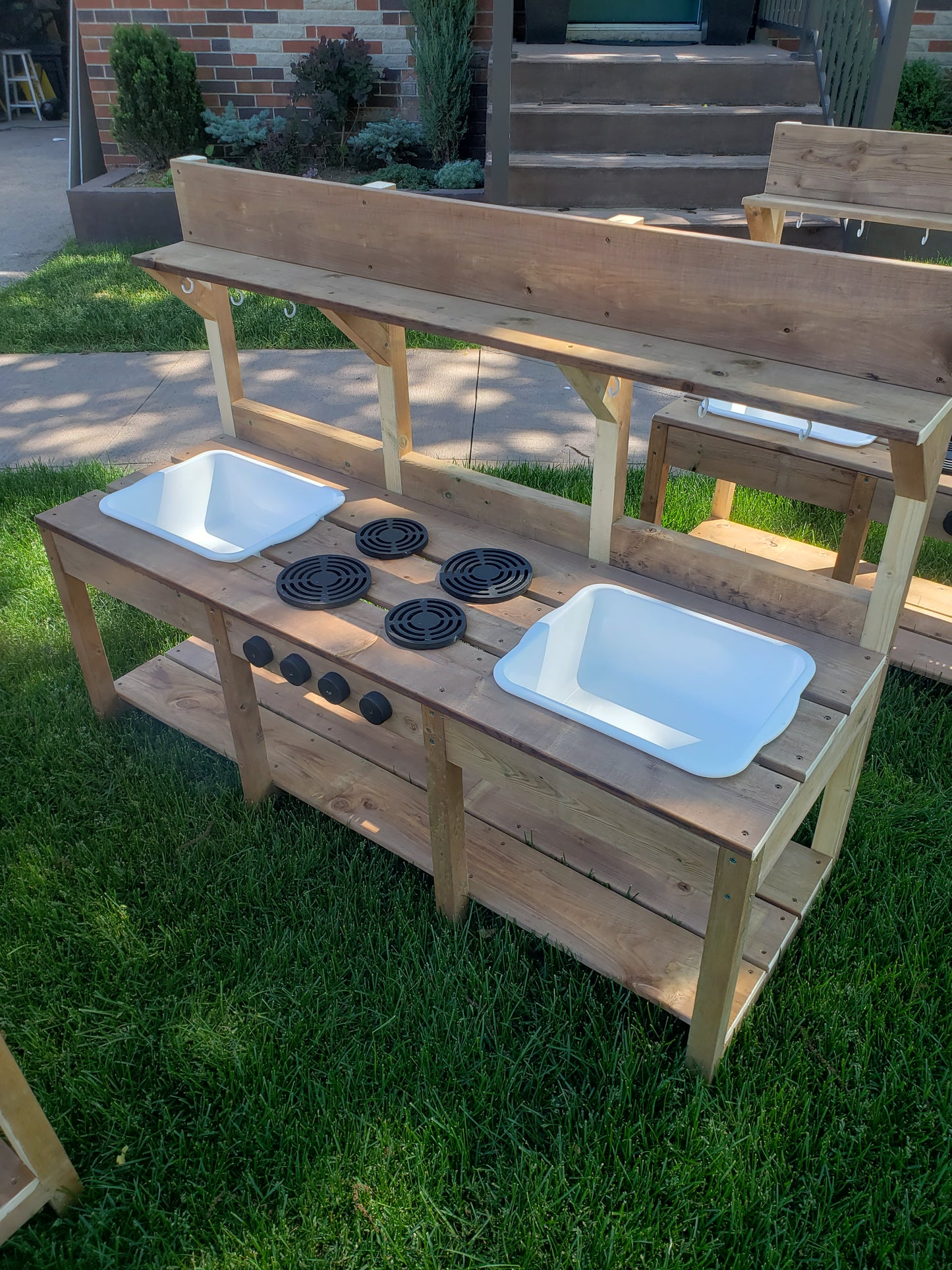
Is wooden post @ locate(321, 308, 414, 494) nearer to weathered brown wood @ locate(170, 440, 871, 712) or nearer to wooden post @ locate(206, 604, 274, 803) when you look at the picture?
weathered brown wood @ locate(170, 440, 871, 712)

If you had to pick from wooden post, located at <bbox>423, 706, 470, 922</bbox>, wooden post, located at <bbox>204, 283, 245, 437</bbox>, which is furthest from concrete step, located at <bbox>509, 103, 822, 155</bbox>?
wooden post, located at <bbox>423, 706, 470, 922</bbox>

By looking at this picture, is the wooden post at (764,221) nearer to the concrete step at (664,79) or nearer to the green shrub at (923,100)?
the concrete step at (664,79)

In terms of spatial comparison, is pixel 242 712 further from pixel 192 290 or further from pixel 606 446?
pixel 192 290

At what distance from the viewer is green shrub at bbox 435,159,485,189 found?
7.12m

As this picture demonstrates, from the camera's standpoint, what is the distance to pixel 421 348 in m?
5.88

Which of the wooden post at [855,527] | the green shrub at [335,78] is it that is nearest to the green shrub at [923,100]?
the green shrub at [335,78]

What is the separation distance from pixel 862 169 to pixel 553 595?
2.08 m

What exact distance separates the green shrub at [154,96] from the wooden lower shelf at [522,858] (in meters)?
5.95

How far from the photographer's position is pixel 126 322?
6074mm

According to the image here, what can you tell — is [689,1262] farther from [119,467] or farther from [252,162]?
[252,162]

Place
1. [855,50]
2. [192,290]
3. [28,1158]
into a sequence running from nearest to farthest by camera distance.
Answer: [28,1158]
[192,290]
[855,50]

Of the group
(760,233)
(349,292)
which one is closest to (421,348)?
(760,233)

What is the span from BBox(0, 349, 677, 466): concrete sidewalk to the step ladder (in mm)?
9519

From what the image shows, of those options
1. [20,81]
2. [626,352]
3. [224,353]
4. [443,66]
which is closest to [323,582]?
[626,352]
